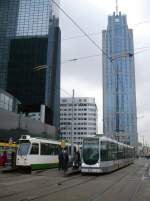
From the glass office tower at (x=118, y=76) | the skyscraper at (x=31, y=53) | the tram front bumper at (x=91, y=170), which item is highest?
the skyscraper at (x=31, y=53)

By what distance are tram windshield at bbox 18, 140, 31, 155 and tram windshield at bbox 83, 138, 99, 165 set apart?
15.0ft

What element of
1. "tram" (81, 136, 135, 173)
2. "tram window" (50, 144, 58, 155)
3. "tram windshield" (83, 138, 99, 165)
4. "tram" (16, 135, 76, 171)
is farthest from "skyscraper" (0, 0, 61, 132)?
"tram windshield" (83, 138, 99, 165)

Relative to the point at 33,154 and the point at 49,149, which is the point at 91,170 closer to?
the point at 33,154

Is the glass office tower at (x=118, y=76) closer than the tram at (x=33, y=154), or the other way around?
the glass office tower at (x=118, y=76)

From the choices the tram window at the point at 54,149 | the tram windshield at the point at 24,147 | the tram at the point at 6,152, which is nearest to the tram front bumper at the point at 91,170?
the tram windshield at the point at 24,147

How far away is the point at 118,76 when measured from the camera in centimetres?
3275

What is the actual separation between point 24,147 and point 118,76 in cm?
1213

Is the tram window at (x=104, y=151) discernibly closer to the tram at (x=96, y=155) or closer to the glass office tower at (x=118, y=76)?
the tram at (x=96, y=155)

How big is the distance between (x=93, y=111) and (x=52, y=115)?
165 feet

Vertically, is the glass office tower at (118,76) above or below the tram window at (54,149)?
above

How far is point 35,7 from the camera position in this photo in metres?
93.4

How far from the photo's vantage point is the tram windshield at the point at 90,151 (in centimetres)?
2491

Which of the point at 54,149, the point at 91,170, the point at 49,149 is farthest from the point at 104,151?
the point at 54,149

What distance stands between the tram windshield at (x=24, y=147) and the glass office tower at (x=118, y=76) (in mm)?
9265
